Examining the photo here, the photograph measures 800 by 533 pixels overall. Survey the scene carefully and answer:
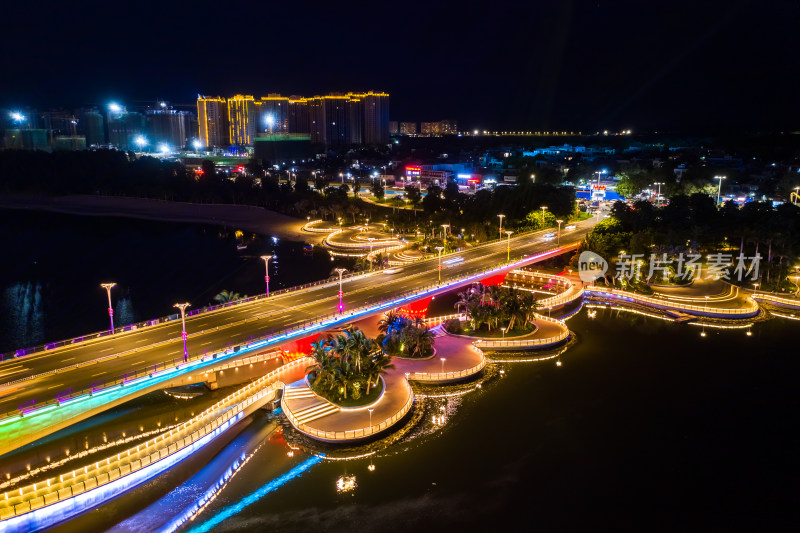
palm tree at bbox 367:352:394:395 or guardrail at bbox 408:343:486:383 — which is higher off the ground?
palm tree at bbox 367:352:394:395

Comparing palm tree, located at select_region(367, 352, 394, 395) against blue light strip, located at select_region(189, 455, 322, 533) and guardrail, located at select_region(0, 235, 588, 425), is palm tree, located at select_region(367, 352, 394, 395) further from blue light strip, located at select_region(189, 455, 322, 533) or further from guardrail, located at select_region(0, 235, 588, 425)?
blue light strip, located at select_region(189, 455, 322, 533)

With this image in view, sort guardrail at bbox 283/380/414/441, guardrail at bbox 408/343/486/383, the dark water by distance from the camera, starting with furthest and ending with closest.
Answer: the dark water
guardrail at bbox 408/343/486/383
guardrail at bbox 283/380/414/441

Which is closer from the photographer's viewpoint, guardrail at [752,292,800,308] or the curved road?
the curved road

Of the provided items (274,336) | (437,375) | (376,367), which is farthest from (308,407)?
(437,375)

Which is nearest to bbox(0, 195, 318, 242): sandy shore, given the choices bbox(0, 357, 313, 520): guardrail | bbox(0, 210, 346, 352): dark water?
bbox(0, 210, 346, 352): dark water

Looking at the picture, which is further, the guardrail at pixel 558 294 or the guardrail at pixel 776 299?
the guardrail at pixel 776 299

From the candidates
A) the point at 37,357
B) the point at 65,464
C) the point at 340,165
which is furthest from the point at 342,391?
the point at 340,165

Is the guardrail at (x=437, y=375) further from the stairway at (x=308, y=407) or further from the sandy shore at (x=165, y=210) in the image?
the sandy shore at (x=165, y=210)

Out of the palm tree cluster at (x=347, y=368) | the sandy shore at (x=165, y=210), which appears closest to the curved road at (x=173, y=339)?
the palm tree cluster at (x=347, y=368)
